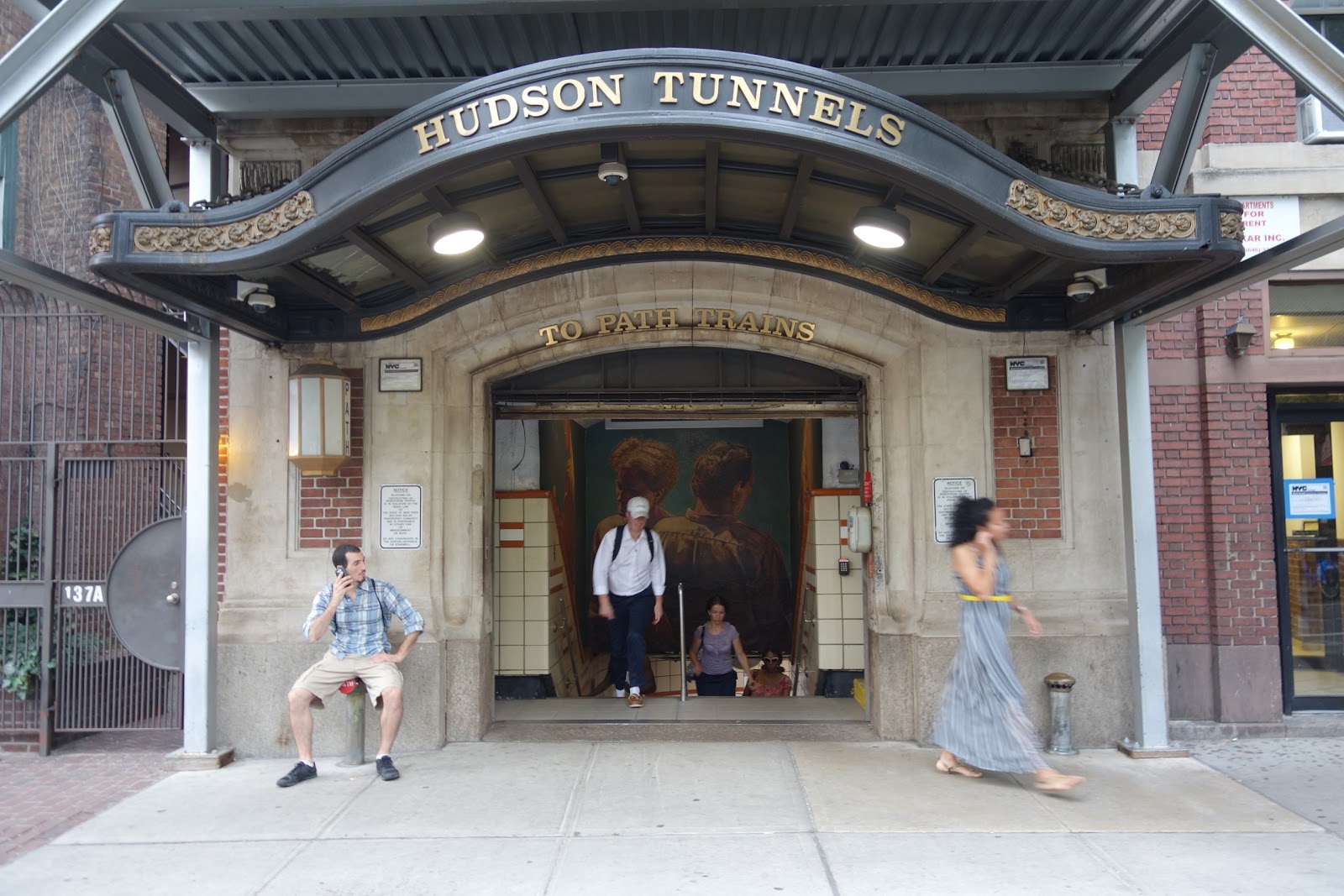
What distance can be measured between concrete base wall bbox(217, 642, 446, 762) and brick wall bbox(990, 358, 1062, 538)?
4.28 meters

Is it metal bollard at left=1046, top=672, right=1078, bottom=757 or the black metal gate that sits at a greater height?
the black metal gate

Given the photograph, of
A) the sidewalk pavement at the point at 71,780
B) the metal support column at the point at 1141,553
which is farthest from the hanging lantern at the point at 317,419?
the metal support column at the point at 1141,553

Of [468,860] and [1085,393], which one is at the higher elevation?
[1085,393]

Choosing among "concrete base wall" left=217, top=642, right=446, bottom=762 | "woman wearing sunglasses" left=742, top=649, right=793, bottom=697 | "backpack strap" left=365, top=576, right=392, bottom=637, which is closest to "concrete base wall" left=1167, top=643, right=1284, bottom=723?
"woman wearing sunglasses" left=742, top=649, right=793, bottom=697

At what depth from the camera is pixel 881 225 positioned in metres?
6.02

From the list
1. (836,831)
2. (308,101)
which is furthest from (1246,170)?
(308,101)

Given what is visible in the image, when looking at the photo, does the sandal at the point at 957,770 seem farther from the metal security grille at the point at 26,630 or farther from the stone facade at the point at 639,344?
the metal security grille at the point at 26,630

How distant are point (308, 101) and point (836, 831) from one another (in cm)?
603

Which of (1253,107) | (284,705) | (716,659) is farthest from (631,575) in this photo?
(1253,107)

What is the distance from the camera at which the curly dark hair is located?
605 cm

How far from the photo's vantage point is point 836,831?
546 cm

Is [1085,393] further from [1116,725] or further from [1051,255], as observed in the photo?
[1116,725]

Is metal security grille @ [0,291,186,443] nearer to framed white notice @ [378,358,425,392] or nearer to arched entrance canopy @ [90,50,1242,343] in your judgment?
framed white notice @ [378,358,425,392]

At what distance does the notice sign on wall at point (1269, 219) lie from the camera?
7.80 metres
